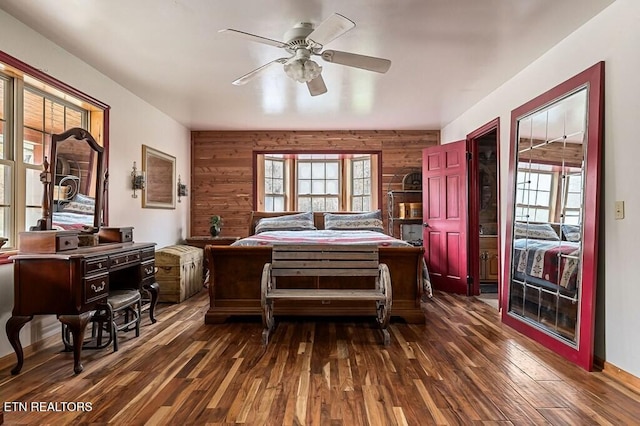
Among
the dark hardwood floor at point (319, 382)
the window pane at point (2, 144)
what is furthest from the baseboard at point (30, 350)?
the window pane at point (2, 144)

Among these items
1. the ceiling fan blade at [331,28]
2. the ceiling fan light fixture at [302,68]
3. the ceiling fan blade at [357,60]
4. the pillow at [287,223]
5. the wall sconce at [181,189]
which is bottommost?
the pillow at [287,223]

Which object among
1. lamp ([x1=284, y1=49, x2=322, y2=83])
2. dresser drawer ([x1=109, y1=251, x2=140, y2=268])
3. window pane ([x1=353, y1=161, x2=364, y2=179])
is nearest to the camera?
lamp ([x1=284, y1=49, x2=322, y2=83])

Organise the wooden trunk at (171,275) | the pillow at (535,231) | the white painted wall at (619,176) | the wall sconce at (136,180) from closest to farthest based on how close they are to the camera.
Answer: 1. the white painted wall at (619,176)
2. the pillow at (535,231)
3. the wall sconce at (136,180)
4. the wooden trunk at (171,275)

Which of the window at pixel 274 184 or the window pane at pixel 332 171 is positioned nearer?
the window at pixel 274 184

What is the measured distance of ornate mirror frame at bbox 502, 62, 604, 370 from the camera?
265 cm

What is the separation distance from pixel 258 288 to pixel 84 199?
5.89 feet

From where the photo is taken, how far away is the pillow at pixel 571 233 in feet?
9.20

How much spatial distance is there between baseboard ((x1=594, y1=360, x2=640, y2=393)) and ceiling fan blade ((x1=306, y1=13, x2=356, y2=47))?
2.77m

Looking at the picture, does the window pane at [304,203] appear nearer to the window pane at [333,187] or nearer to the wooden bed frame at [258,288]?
the window pane at [333,187]

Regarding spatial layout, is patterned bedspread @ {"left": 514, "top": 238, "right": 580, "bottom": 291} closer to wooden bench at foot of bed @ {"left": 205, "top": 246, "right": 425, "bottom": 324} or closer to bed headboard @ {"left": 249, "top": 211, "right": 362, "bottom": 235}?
wooden bench at foot of bed @ {"left": 205, "top": 246, "right": 425, "bottom": 324}

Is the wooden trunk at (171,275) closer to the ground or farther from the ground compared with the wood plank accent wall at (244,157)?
closer to the ground

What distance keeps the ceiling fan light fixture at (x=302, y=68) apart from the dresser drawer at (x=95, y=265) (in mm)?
1999

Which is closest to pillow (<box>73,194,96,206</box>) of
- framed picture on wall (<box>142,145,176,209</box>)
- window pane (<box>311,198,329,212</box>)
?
framed picture on wall (<box>142,145,176,209</box>)

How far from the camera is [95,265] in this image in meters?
2.76
